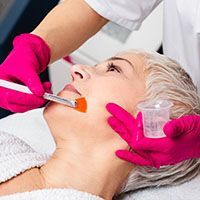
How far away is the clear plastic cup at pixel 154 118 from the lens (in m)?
1.21

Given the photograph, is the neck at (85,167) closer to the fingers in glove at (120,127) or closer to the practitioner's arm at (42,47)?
the fingers in glove at (120,127)

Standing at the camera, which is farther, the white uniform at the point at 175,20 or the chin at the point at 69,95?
the white uniform at the point at 175,20

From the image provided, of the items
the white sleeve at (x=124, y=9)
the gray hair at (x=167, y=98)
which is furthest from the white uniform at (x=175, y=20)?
the gray hair at (x=167, y=98)

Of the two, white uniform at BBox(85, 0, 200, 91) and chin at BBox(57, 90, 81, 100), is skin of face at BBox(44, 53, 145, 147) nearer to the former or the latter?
chin at BBox(57, 90, 81, 100)

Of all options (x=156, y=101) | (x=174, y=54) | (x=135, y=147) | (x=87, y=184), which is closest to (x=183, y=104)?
(x=156, y=101)

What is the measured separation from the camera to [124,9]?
1656mm

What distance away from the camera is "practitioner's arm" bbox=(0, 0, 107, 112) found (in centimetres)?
128

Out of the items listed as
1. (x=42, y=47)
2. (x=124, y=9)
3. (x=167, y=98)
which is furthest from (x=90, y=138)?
(x=124, y=9)

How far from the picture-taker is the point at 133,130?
4.05 ft

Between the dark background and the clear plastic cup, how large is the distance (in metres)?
0.92

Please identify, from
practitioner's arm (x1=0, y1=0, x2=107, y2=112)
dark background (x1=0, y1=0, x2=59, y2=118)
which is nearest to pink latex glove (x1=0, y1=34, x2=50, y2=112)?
practitioner's arm (x1=0, y1=0, x2=107, y2=112)

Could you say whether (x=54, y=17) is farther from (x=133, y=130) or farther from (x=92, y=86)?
(x=133, y=130)

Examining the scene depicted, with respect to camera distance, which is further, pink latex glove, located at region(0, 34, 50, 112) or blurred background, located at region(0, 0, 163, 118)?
blurred background, located at region(0, 0, 163, 118)

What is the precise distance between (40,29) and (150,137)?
54cm
